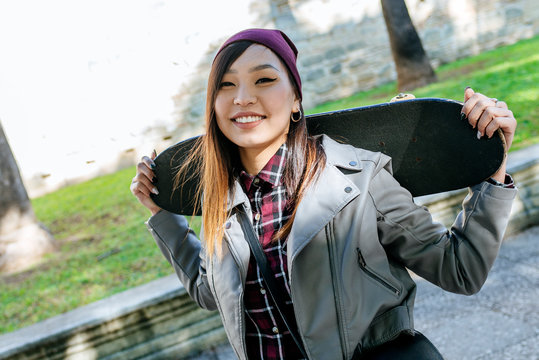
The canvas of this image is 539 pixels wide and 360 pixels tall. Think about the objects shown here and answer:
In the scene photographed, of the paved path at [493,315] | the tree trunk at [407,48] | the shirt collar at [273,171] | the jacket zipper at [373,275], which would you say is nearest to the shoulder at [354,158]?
the shirt collar at [273,171]

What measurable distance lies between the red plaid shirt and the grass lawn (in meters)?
2.53

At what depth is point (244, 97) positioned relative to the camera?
148 centimetres

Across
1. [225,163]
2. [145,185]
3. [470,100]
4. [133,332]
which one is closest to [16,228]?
[133,332]

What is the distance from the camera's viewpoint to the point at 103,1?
780cm

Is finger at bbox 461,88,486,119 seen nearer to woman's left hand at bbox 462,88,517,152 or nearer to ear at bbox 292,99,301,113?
woman's left hand at bbox 462,88,517,152

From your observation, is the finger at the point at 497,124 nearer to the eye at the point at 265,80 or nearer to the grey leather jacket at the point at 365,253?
the grey leather jacket at the point at 365,253

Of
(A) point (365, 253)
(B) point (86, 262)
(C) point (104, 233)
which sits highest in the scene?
(A) point (365, 253)

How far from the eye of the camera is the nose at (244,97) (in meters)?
1.48

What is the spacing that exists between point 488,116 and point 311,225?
56 centimetres

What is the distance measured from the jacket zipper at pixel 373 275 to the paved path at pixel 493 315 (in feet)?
4.34

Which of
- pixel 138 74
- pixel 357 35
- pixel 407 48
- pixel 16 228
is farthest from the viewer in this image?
pixel 357 35

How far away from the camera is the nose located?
1.48 metres

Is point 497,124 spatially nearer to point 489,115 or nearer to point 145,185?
point 489,115

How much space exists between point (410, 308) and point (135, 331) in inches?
76.6
